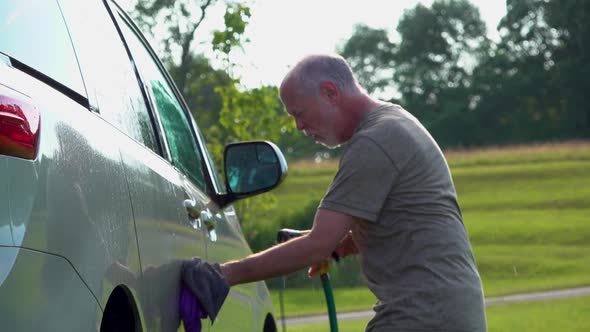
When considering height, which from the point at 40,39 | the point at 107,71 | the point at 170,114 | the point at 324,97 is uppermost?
the point at 40,39

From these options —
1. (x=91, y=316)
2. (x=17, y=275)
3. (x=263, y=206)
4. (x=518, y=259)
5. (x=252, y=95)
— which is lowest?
(x=518, y=259)

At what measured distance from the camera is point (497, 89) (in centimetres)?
8894

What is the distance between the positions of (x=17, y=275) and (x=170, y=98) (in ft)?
8.38

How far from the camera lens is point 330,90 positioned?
3812 mm

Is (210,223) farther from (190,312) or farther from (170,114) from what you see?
(190,312)

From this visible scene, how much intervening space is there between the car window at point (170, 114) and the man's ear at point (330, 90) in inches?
23.9

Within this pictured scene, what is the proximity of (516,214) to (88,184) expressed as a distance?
1659 inches

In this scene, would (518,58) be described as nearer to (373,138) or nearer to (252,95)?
(252,95)

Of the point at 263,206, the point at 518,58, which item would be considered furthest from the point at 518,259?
the point at 518,58

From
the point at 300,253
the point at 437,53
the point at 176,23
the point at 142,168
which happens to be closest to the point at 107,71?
the point at 142,168

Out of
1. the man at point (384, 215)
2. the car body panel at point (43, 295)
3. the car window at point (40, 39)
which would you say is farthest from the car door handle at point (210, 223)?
the car body panel at point (43, 295)

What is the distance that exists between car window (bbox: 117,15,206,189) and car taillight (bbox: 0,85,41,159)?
165 centimetres

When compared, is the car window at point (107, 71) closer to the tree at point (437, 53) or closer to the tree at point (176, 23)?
the tree at point (176, 23)

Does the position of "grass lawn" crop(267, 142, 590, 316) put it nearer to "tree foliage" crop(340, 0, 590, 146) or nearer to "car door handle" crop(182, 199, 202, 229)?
"tree foliage" crop(340, 0, 590, 146)
